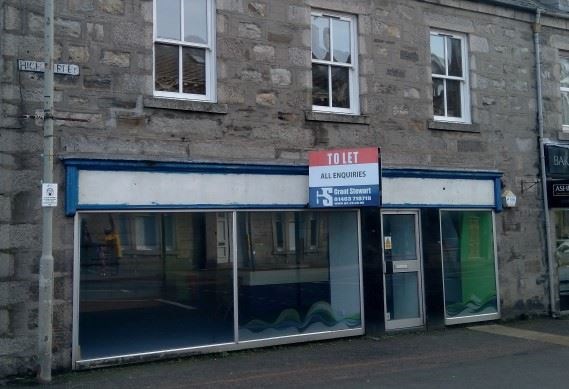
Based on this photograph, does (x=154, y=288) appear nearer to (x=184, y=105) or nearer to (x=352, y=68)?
(x=184, y=105)

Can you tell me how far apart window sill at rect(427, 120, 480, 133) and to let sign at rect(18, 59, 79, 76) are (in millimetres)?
6410

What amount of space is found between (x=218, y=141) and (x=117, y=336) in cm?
315

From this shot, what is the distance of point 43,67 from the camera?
9.46 metres

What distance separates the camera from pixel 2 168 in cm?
938

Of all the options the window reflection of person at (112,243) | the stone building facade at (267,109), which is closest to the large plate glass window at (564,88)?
the stone building facade at (267,109)

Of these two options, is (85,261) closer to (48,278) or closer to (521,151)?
(48,278)

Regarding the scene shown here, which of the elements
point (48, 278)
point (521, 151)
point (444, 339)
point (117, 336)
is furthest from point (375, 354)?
point (521, 151)

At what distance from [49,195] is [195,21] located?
3672mm

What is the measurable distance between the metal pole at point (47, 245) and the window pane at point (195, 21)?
2336 mm

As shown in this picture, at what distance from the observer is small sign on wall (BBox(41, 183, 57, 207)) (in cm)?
898

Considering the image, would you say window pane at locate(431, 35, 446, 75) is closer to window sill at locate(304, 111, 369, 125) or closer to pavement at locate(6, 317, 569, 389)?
window sill at locate(304, 111, 369, 125)

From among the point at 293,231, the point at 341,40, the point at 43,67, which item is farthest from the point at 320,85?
the point at 43,67

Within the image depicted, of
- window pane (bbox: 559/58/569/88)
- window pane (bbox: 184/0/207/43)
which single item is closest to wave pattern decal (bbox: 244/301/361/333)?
window pane (bbox: 184/0/207/43)

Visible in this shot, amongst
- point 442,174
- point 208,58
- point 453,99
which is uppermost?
point 208,58
